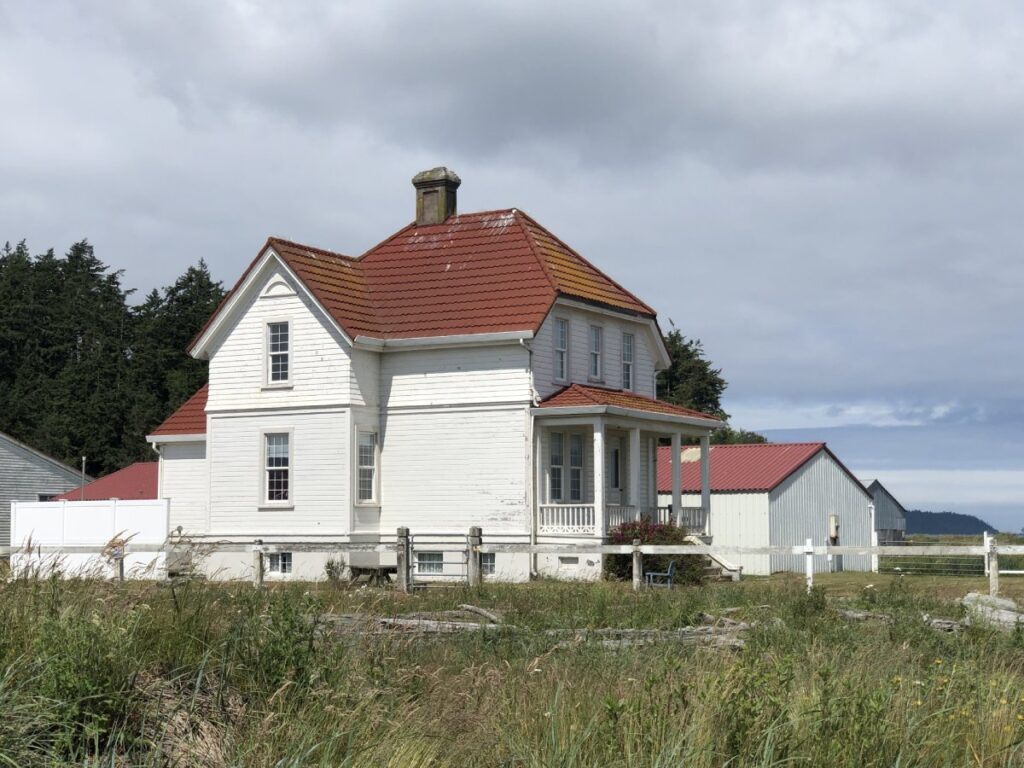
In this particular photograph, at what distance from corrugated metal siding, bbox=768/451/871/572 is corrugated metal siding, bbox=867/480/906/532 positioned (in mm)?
2507

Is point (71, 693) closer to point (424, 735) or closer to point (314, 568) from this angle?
point (424, 735)

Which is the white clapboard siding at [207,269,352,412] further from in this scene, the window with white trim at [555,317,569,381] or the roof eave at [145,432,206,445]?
the window with white trim at [555,317,569,381]

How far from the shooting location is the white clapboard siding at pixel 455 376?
110 ft

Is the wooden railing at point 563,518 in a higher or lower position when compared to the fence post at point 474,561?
higher

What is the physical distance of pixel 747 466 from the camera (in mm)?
45938

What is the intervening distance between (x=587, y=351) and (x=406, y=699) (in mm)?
26584

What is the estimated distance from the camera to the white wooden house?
3356 cm

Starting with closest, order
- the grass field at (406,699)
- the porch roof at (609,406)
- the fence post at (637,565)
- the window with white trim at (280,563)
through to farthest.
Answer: the grass field at (406,699), the fence post at (637,565), the porch roof at (609,406), the window with white trim at (280,563)

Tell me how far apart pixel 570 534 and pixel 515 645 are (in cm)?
1977

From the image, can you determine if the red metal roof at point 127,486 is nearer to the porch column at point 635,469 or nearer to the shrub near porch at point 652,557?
the porch column at point 635,469

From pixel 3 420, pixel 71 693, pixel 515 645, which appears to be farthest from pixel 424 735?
pixel 3 420

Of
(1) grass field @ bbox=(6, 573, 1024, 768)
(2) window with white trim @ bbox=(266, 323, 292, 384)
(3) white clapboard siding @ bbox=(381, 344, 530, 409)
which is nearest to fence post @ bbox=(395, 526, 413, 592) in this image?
(3) white clapboard siding @ bbox=(381, 344, 530, 409)

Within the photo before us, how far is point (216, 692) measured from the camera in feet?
30.2

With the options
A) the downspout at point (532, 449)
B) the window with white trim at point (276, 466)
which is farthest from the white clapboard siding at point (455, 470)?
the window with white trim at point (276, 466)
